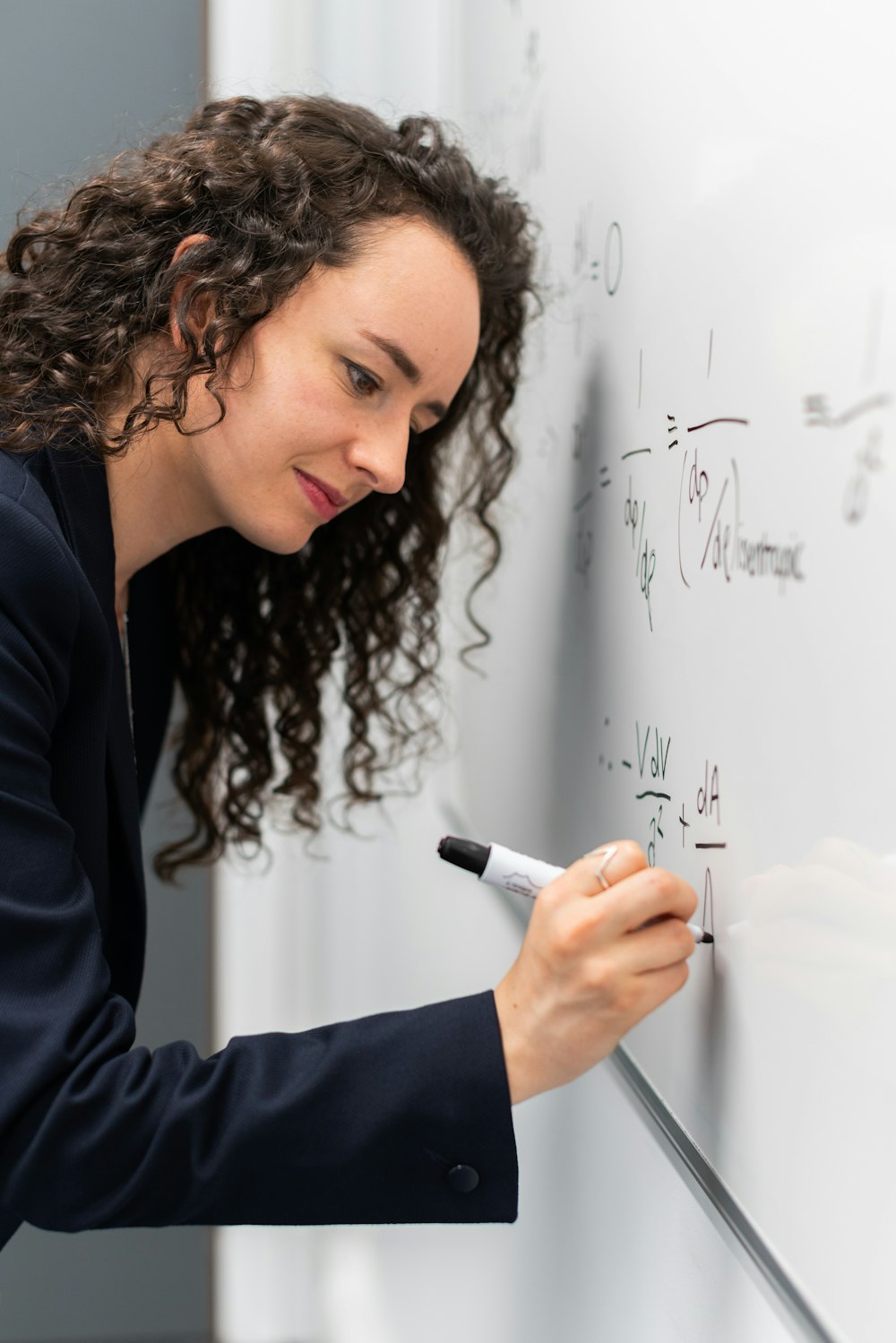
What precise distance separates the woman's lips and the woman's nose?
1.2 inches

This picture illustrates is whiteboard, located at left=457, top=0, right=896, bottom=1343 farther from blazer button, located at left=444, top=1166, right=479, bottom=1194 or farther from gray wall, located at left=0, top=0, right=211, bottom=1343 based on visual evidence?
gray wall, located at left=0, top=0, right=211, bottom=1343

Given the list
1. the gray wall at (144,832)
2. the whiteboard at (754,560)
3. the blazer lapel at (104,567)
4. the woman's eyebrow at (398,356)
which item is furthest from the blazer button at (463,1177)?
the gray wall at (144,832)

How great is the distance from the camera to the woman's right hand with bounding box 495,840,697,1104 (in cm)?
54

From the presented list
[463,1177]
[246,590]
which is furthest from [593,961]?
[246,590]

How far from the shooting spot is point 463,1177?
0.60 metres

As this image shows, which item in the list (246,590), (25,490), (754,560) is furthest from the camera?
(246,590)

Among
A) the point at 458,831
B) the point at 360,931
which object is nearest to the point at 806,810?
the point at 458,831

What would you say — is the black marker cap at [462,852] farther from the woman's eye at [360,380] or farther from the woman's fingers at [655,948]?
the woman's eye at [360,380]

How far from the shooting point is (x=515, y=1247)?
0.91m

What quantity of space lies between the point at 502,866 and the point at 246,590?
0.60 m

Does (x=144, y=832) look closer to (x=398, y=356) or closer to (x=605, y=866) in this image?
(x=398, y=356)

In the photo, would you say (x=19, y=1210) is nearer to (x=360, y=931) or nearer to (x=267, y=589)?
(x=267, y=589)

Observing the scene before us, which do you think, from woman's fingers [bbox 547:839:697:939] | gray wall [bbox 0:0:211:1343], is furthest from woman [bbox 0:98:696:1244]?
gray wall [bbox 0:0:211:1343]

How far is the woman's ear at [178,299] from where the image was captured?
749 millimetres
